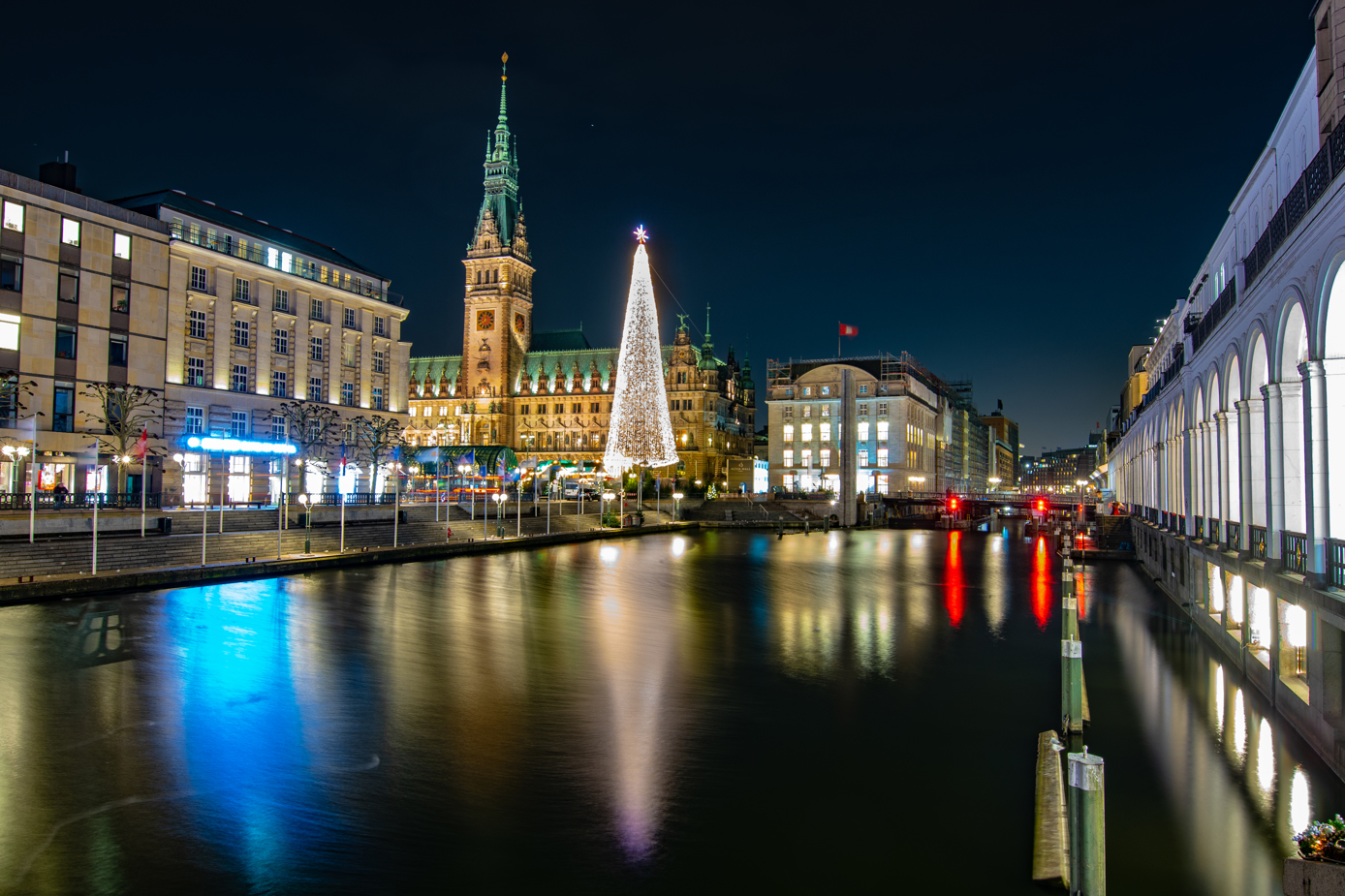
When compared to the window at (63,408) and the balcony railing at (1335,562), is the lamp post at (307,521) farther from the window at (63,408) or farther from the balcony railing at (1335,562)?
the balcony railing at (1335,562)

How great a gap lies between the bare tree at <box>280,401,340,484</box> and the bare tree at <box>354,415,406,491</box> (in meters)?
2.56

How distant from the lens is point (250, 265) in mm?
72812

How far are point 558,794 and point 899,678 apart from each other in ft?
41.6

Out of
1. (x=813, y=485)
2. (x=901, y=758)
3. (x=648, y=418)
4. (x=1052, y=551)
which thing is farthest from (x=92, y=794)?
(x=813, y=485)

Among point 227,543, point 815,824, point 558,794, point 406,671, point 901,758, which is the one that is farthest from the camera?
point 227,543

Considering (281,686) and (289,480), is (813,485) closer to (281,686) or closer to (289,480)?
(289,480)

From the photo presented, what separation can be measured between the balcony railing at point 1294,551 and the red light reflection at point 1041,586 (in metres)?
16.2

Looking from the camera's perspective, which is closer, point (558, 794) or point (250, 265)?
point (558, 794)

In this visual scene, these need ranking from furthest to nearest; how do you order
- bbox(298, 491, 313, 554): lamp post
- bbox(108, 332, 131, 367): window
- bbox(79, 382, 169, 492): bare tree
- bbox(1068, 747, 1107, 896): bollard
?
bbox(108, 332, 131, 367): window < bbox(79, 382, 169, 492): bare tree < bbox(298, 491, 313, 554): lamp post < bbox(1068, 747, 1107, 896): bollard

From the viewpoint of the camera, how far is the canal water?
38.6 ft

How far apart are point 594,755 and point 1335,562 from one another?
13630 millimetres

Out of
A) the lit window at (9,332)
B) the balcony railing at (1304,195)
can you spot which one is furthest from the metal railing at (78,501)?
the balcony railing at (1304,195)

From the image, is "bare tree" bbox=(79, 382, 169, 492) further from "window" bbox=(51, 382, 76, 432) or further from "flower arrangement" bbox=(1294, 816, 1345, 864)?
"flower arrangement" bbox=(1294, 816, 1345, 864)

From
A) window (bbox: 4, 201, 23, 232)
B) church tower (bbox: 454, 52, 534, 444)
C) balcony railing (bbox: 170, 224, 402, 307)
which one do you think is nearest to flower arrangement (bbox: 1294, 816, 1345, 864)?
window (bbox: 4, 201, 23, 232)
